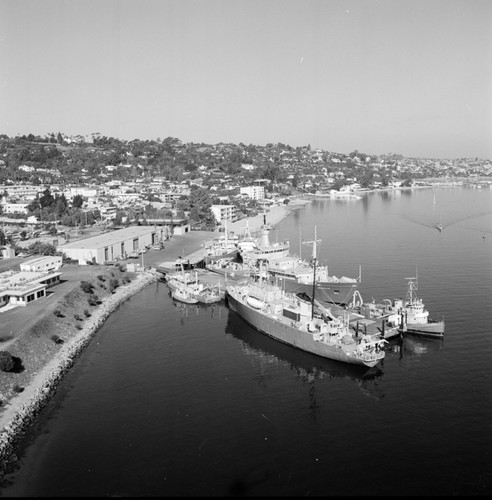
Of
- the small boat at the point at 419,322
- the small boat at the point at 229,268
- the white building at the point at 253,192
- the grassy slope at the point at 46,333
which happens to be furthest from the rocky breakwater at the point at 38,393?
the white building at the point at 253,192

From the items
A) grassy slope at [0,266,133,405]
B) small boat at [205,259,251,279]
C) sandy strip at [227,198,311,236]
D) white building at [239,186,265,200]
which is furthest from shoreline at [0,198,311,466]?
white building at [239,186,265,200]

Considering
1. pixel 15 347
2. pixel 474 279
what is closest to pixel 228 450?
pixel 15 347

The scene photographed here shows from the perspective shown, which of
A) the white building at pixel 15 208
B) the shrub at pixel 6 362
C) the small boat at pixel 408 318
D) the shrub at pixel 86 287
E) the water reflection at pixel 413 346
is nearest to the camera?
the shrub at pixel 6 362

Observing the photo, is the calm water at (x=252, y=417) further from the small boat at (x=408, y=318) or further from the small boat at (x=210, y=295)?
the small boat at (x=210, y=295)

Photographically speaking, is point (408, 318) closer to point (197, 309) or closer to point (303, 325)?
point (303, 325)

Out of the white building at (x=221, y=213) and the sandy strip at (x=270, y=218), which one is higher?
the white building at (x=221, y=213)

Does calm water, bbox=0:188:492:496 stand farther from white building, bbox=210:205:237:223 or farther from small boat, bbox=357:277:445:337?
white building, bbox=210:205:237:223

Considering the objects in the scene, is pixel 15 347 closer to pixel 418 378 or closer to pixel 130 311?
pixel 130 311
